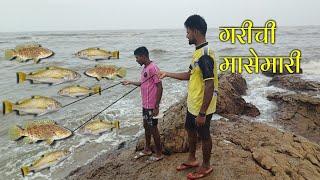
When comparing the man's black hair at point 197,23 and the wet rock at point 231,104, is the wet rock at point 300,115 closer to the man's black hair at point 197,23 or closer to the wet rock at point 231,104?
the wet rock at point 231,104

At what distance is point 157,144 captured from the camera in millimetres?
6863

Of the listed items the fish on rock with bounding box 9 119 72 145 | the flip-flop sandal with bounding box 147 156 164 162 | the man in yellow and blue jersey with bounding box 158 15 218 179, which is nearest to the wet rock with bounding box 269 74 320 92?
the flip-flop sandal with bounding box 147 156 164 162

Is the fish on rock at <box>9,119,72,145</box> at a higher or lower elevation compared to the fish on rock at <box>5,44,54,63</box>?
lower

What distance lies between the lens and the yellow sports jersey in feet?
16.7

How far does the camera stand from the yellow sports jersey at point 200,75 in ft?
16.7

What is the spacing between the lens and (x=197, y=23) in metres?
5.16

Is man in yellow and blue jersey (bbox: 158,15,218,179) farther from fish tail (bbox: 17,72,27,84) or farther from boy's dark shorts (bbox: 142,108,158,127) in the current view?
fish tail (bbox: 17,72,27,84)

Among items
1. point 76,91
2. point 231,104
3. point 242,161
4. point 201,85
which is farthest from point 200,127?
point 231,104

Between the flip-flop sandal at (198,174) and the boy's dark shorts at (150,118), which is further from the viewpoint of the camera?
the boy's dark shorts at (150,118)

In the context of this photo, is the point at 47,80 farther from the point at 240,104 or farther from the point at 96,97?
the point at 96,97

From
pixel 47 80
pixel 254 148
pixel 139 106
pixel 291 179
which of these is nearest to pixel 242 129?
pixel 254 148

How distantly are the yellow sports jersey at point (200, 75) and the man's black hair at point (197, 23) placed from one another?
9.0 inches

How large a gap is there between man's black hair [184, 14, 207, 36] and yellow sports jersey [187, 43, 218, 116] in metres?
0.23

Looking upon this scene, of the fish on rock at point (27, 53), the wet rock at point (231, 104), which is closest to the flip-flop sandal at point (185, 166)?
the fish on rock at point (27, 53)
